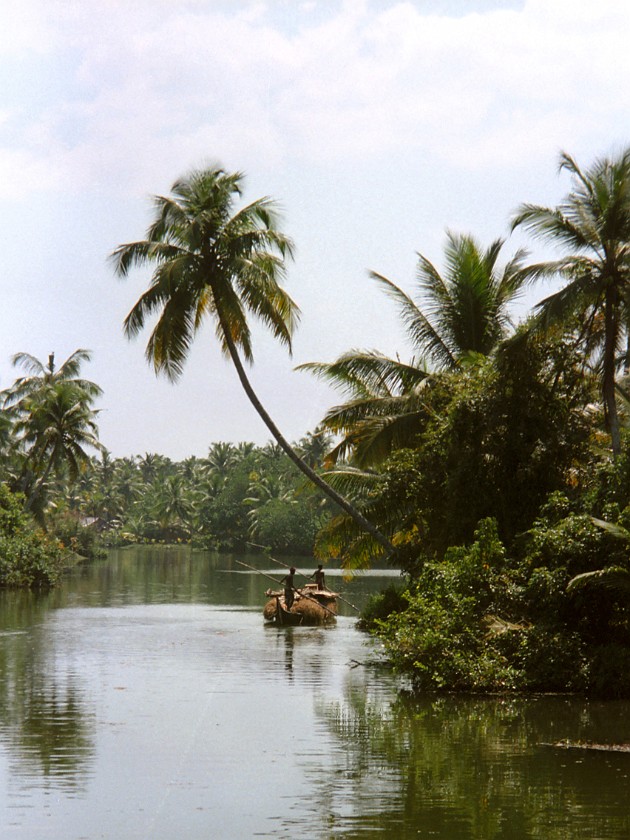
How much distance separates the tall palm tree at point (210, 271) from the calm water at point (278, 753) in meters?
7.35

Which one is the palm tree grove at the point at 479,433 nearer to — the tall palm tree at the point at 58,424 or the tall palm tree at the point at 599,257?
the tall palm tree at the point at 599,257

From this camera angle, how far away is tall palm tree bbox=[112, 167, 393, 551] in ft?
86.3

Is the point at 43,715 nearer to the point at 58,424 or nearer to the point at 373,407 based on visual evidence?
the point at 373,407

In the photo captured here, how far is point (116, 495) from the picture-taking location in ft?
432

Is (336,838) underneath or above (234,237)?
underneath

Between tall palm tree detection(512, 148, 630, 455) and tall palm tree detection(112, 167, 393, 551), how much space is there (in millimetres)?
7599

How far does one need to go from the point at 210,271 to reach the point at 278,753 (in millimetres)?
15749

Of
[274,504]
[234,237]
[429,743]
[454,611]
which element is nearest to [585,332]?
[454,611]

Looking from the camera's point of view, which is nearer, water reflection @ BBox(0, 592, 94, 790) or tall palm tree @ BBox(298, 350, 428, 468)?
water reflection @ BBox(0, 592, 94, 790)

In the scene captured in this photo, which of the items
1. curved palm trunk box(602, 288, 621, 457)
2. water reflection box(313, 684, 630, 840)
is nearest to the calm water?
Answer: water reflection box(313, 684, 630, 840)

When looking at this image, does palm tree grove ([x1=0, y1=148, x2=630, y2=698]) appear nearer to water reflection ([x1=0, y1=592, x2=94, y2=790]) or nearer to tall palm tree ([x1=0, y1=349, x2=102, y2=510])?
water reflection ([x1=0, y1=592, x2=94, y2=790])

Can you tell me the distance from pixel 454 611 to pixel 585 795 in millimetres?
7115

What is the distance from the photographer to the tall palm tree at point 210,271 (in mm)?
26312

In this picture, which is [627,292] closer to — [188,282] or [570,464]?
[570,464]
